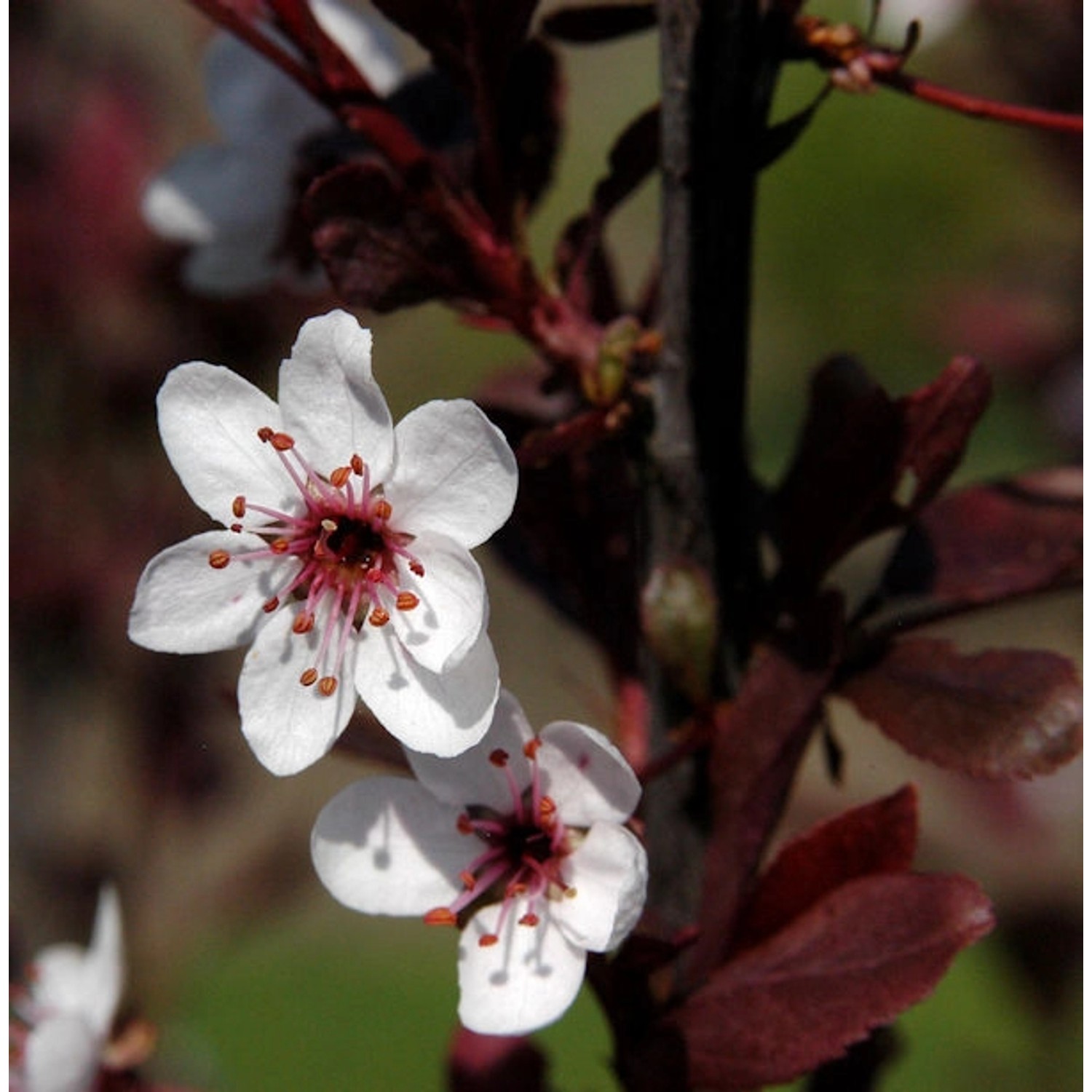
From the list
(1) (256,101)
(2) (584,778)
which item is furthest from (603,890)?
(1) (256,101)

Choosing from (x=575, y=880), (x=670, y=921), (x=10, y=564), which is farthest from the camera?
(x=10, y=564)

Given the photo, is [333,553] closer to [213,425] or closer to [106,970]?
[213,425]

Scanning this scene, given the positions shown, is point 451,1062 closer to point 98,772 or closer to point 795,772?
point 795,772

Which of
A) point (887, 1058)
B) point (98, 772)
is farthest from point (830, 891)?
point (98, 772)

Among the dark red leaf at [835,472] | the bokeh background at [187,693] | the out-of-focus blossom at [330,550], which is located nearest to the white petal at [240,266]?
the out-of-focus blossom at [330,550]

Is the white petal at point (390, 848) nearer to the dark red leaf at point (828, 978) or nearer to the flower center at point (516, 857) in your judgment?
the flower center at point (516, 857)

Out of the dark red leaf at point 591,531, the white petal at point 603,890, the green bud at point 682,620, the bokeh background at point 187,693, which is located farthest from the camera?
the bokeh background at point 187,693

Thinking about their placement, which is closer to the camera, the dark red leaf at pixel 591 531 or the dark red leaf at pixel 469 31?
the dark red leaf at pixel 469 31
